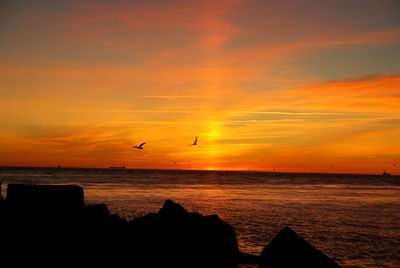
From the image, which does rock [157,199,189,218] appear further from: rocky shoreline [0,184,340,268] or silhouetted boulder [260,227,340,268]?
silhouetted boulder [260,227,340,268]

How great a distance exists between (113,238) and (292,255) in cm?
598

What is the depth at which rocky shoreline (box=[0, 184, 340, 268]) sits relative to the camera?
1177 centimetres

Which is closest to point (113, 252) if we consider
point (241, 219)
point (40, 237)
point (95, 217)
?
point (40, 237)

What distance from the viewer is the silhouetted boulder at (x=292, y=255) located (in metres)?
10.8

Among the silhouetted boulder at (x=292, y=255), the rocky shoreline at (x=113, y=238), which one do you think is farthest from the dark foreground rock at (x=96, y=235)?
the silhouetted boulder at (x=292, y=255)

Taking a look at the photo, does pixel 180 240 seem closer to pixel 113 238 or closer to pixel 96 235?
pixel 113 238

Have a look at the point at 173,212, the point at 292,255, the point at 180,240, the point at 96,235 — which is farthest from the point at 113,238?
the point at 292,255

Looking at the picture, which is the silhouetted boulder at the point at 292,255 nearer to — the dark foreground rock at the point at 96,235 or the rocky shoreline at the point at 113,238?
the rocky shoreline at the point at 113,238

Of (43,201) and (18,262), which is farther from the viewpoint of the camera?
(43,201)

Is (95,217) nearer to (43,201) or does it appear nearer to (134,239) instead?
(43,201)

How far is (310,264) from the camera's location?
35.3ft

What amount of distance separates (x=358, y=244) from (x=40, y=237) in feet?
53.6

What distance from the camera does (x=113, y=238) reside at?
525 inches

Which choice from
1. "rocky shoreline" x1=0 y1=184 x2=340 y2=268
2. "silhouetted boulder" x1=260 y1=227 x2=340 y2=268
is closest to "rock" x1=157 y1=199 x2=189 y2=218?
"rocky shoreline" x1=0 y1=184 x2=340 y2=268
